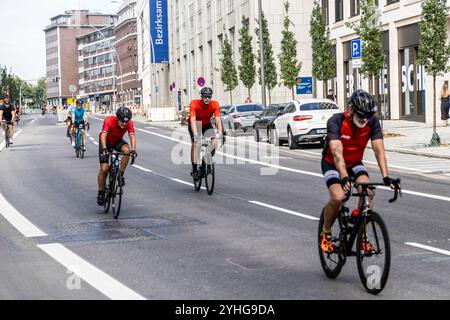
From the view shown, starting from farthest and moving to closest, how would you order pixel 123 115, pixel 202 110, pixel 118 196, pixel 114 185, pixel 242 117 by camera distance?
pixel 242 117
pixel 202 110
pixel 114 185
pixel 118 196
pixel 123 115

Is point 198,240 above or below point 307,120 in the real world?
below

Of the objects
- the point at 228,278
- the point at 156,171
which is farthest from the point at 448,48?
the point at 228,278

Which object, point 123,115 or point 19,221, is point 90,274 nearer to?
point 19,221

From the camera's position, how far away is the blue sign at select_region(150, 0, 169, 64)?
104250 mm

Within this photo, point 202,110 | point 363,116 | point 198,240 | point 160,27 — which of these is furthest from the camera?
point 160,27

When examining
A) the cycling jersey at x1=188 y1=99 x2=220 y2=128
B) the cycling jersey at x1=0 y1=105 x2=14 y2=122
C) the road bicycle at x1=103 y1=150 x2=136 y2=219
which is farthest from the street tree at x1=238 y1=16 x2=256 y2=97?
the road bicycle at x1=103 y1=150 x2=136 y2=219

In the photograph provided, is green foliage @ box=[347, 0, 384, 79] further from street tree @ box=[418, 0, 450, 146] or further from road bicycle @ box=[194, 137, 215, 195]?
road bicycle @ box=[194, 137, 215, 195]

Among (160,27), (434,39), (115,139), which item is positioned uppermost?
(160,27)

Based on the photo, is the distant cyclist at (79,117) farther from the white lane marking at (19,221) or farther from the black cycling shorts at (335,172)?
the black cycling shorts at (335,172)

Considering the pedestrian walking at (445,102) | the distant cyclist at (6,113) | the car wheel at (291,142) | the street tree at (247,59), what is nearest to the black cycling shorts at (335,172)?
the car wheel at (291,142)

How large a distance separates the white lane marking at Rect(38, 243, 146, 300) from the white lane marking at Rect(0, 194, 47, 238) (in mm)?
1079

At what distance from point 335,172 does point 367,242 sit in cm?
73

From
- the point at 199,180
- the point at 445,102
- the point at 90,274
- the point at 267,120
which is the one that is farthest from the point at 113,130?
the point at 445,102

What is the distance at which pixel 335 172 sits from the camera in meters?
7.32
